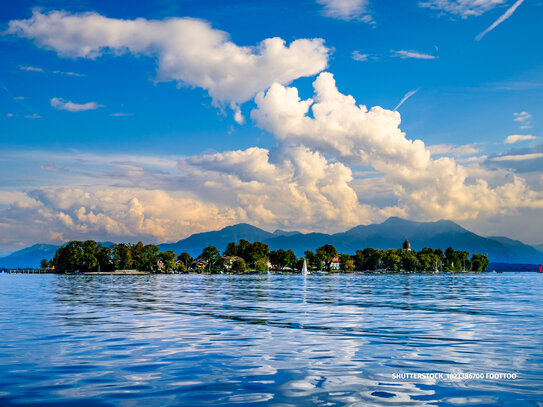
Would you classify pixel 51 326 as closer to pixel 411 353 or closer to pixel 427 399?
pixel 411 353

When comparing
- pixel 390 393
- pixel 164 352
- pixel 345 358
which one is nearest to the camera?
pixel 390 393

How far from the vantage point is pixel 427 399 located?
11.4 metres

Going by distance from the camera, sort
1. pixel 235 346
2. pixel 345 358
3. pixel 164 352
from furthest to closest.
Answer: pixel 235 346
pixel 164 352
pixel 345 358

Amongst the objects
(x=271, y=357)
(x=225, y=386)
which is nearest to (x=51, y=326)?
(x=271, y=357)

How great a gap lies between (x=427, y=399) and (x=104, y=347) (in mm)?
12713

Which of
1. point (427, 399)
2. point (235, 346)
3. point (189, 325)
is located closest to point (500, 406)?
point (427, 399)

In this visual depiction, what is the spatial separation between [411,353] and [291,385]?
654 centimetres


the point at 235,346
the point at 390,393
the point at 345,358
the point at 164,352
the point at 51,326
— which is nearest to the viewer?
the point at 390,393

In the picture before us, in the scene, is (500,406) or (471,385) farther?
(471,385)

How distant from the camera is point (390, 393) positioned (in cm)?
1193

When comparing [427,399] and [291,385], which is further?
[291,385]

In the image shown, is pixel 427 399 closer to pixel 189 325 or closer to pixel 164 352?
pixel 164 352

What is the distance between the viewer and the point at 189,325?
26391 millimetres

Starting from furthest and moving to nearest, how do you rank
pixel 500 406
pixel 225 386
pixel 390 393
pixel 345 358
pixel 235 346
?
pixel 235 346
pixel 345 358
pixel 225 386
pixel 390 393
pixel 500 406
